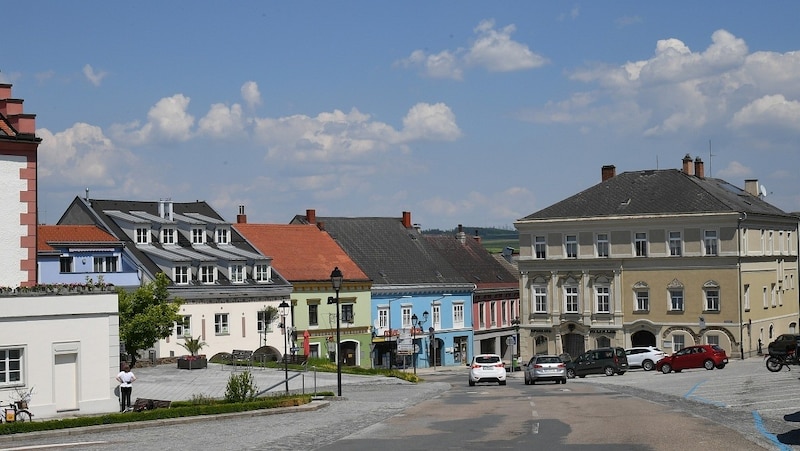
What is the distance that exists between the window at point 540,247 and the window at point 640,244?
7200mm

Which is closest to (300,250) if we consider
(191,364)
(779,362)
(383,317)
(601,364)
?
(383,317)

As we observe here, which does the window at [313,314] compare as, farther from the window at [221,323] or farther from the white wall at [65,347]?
the white wall at [65,347]

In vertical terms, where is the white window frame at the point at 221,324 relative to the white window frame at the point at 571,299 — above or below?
below

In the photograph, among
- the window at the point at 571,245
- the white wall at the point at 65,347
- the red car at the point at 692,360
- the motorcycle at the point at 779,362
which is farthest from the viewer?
the window at the point at 571,245

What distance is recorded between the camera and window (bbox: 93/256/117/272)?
63.2 meters

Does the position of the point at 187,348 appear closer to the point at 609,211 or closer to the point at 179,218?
the point at 179,218

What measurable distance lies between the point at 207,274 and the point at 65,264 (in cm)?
959

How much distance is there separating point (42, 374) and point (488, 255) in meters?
69.4

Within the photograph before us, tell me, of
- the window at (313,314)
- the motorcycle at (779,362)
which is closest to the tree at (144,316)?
the window at (313,314)

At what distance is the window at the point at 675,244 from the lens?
253ft

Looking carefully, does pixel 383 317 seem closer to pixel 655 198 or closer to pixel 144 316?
pixel 655 198

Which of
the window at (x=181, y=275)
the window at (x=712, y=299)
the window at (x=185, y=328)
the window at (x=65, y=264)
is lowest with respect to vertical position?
the window at (x=185, y=328)

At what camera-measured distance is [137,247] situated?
66.6 m

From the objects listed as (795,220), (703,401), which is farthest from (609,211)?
A: (703,401)
